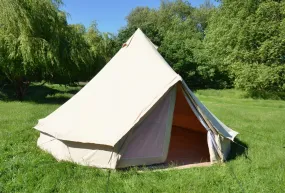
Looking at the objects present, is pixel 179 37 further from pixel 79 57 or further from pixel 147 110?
pixel 147 110

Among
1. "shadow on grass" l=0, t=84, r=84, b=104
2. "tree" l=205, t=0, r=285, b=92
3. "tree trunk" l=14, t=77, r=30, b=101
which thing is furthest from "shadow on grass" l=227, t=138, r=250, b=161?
"tree" l=205, t=0, r=285, b=92

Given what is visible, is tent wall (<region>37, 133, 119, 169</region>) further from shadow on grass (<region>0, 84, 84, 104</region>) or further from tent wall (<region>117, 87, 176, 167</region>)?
shadow on grass (<region>0, 84, 84, 104</region>)

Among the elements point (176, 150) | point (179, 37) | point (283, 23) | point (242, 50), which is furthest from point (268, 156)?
point (179, 37)

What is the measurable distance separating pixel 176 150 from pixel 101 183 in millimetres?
2666

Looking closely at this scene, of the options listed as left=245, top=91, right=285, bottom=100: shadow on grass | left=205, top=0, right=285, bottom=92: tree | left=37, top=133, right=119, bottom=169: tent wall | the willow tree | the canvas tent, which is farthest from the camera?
left=245, top=91, right=285, bottom=100: shadow on grass

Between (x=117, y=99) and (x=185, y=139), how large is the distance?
2.61 m

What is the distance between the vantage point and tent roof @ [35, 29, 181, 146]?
5.27 metres

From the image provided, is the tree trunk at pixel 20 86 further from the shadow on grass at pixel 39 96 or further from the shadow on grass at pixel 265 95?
the shadow on grass at pixel 265 95

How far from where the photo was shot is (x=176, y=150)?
6.66m

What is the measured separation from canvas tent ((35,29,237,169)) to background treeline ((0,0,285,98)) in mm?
7977

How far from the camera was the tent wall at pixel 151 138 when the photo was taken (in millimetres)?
5242

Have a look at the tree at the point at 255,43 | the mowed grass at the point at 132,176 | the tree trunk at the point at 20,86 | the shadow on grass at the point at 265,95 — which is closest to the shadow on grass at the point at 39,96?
the tree trunk at the point at 20,86

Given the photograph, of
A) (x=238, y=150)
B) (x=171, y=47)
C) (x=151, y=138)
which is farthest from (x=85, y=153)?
(x=171, y=47)

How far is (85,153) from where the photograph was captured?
17.2 ft
